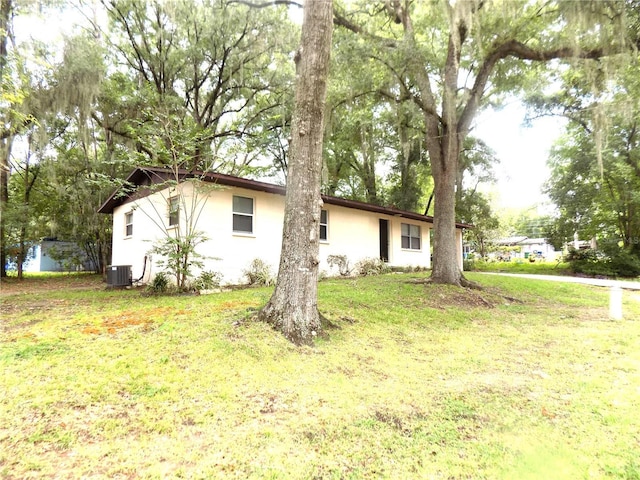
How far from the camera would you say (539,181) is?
1958 centimetres

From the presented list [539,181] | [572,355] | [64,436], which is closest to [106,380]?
[64,436]

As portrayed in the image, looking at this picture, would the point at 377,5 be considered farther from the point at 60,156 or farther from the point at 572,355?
the point at 60,156

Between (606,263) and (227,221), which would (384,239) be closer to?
(227,221)

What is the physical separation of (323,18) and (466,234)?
28.4 meters

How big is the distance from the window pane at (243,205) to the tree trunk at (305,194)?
4948 mm

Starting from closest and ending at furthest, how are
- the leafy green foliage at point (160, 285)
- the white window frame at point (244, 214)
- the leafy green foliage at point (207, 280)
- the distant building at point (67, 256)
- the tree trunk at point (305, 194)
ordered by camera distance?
the tree trunk at point (305, 194) < the leafy green foliage at point (160, 285) < the leafy green foliage at point (207, 280) < the white window frame at point (244, 214) < the distant building at point (67, 256)

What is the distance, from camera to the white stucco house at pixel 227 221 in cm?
820

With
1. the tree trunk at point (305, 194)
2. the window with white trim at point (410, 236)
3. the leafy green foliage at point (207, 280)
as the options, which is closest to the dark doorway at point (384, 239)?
the window with white trim at point (410, 236)

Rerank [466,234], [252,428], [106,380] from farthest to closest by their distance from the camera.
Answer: [466,234] < [106,380] < [252,428]

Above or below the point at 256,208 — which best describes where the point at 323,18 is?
above

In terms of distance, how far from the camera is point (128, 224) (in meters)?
11.4

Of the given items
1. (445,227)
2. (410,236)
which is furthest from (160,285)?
(410,236)

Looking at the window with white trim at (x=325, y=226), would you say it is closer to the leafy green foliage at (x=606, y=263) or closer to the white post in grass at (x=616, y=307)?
the white post in grass at (x=616, y=307)

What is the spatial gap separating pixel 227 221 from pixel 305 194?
16.4ft
